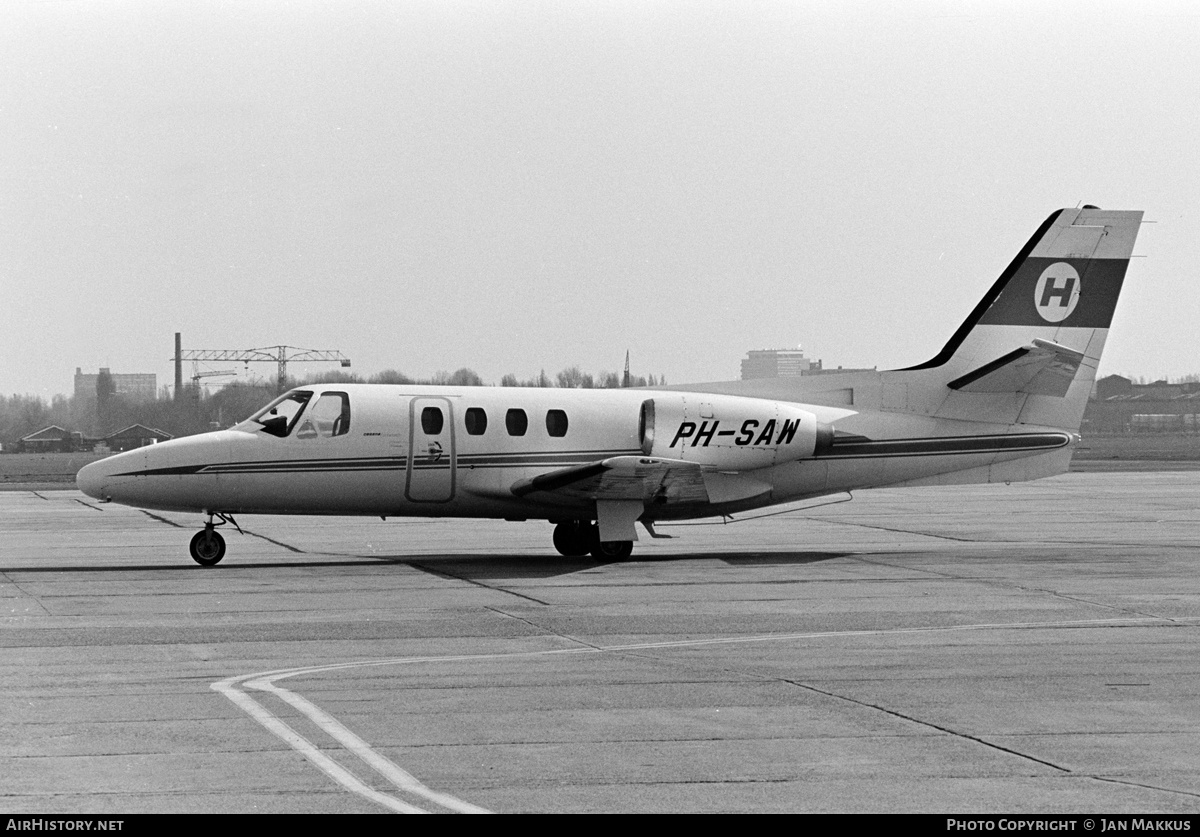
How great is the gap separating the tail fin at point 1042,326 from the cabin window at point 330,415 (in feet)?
31.0

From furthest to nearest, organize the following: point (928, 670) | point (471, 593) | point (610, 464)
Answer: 1. point (610, 464)
2. point (471, 593)
3. point (928, 670)

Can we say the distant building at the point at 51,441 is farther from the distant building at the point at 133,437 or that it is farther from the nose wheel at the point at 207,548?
the nose wheel at the point at 207,548

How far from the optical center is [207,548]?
2292cm

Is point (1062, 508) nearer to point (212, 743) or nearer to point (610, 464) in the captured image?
point (610, 464)

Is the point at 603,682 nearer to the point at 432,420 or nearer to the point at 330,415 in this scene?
the point at 432,420

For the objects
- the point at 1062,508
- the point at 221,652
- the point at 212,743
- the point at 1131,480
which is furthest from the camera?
the point at 1131,480

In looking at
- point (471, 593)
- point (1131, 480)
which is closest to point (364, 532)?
point (471, 593)

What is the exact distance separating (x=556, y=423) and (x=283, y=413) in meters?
4.54

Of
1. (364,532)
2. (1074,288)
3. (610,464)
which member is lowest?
(364,532)

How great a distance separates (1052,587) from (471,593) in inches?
309

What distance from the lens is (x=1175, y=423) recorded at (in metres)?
140

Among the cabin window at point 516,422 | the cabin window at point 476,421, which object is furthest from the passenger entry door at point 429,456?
the cabin window at point 516,422

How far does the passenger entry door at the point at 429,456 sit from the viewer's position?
77.1 feet

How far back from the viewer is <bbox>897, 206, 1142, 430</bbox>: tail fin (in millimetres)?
25484
